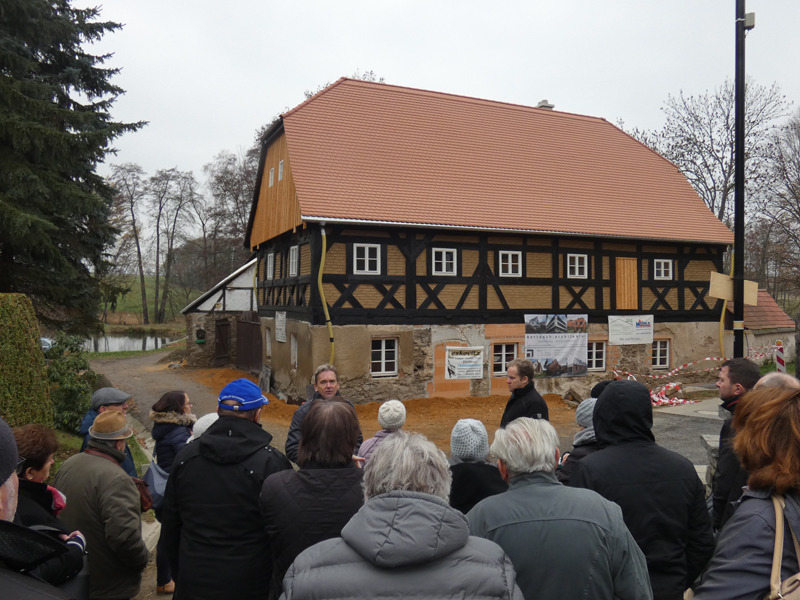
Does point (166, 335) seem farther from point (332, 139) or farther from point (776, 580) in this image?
point (776, 580)

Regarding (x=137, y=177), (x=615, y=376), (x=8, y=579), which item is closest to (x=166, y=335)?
(x=137, y=177)

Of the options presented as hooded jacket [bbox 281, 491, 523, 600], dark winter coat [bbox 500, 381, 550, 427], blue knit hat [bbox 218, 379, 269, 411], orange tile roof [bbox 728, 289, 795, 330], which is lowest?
dark winter coat [bbox 500, 381, 550, 427]

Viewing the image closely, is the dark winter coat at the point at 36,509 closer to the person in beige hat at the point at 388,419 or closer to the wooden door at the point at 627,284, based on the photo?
the person in beige hat at the point at 388,419

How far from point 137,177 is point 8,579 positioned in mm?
45418

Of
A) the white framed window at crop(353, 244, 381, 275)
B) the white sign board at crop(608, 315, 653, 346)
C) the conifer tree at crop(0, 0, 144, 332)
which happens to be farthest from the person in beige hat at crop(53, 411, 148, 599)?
the white sign board at crop(608, 315, 653, 346)

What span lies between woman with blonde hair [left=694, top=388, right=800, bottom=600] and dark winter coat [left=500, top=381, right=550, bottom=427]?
12.1 feet

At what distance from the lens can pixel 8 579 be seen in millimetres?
1491

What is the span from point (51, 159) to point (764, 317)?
78.6 ft

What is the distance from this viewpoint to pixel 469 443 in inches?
134

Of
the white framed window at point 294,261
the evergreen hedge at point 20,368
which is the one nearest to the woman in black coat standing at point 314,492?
the evergreen hedge at point 20,368

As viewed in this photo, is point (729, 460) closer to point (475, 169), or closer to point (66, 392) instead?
point (66, 392)

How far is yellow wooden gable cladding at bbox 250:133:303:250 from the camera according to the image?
1509 centimetres

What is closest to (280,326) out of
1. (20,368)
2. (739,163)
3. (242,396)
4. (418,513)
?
(20,368)

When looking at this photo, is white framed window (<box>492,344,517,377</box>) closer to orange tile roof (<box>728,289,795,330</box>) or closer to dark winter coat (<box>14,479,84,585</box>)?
orange tile roof (<box>728,289,795,330</box>)
